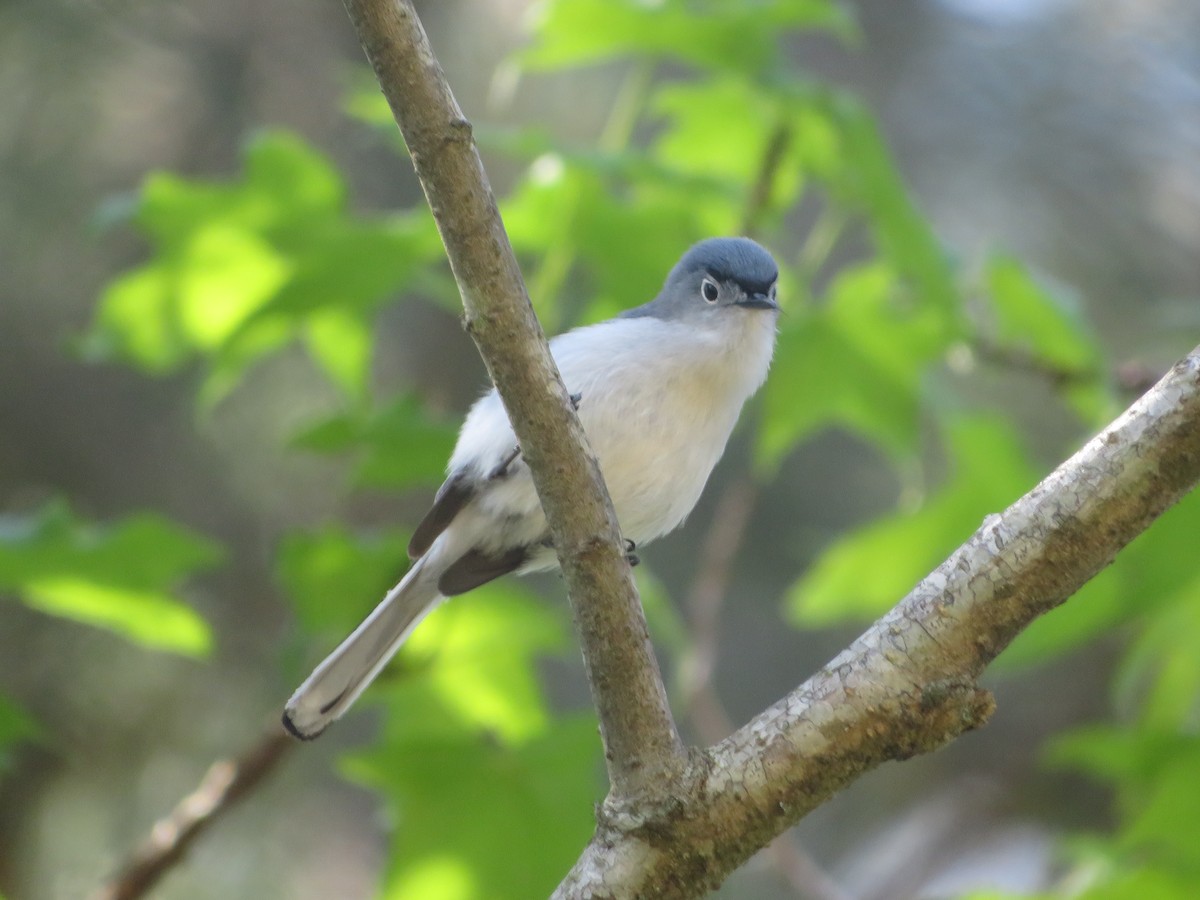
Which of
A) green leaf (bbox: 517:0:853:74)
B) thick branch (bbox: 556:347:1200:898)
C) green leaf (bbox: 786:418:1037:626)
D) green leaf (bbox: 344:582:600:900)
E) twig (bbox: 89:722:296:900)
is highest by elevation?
green leaf (bbox: 517:0:853:74)

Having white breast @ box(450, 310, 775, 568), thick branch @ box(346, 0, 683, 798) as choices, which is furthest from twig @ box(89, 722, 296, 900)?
thick branch @ box(346, 0, 683, 798)

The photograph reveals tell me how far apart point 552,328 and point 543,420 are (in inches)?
33.5

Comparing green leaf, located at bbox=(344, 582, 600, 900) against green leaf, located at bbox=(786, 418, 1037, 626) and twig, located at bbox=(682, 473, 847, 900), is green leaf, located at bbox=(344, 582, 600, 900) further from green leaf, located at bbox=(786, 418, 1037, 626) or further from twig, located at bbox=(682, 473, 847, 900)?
green leaf, located at bbox=(786, 418, 1037, 626)

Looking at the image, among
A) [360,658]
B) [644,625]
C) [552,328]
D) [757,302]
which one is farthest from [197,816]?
[757,302]

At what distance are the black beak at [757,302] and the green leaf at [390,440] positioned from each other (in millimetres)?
581

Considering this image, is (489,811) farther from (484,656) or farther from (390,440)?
(390,440)

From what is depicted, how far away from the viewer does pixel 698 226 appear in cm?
205

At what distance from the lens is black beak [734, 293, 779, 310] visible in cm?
215

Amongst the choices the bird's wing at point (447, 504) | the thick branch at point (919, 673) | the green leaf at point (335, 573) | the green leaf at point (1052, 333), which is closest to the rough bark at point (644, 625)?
the thick branch at point (919, 673)

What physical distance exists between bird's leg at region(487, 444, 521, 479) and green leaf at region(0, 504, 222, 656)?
0.48m

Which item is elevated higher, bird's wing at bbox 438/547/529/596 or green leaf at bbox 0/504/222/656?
green leaf at bbox 0/504/222/656

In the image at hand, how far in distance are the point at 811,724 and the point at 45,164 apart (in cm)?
228

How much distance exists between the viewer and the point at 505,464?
206 centimetres

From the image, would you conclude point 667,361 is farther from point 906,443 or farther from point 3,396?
point 3,396
